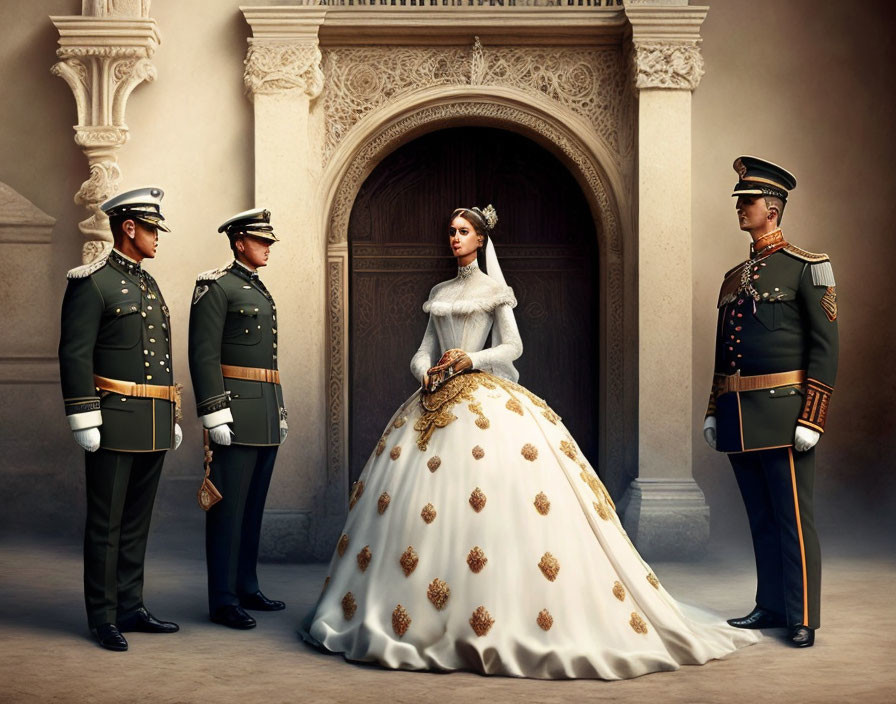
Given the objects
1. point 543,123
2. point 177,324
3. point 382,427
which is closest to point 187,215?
point 177,324

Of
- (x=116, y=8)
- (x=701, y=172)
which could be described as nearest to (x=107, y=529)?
(x=116, y=8)

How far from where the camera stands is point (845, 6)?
7047 millimetres

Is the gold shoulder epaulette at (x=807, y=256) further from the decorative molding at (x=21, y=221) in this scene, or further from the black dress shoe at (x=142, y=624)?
the decorative molding at (x=21, y=221)

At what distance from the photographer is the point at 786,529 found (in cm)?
439

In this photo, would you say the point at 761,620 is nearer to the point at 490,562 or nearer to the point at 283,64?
the point at 490,562

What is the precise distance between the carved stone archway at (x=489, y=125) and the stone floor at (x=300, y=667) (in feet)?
5.15

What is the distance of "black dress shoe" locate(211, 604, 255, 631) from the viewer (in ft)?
15.1

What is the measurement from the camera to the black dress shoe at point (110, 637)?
4191mm

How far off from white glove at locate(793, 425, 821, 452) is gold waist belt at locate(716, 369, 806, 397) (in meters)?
0.20

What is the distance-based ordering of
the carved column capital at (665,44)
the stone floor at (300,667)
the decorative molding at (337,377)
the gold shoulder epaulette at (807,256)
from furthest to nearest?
the decorative molding at (337,377)
the carved column capital at (665,44)
the gold shoulder epaulette at (807,256)
the stone floor at (300,667)

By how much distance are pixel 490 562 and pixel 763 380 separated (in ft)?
4.87

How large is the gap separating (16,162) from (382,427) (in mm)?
3036

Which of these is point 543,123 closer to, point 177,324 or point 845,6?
point 845,6

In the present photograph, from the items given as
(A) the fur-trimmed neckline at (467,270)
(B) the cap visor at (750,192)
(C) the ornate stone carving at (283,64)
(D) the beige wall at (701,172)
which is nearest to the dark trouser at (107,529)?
(A) the fur-trimmed neckline at (467,270)
